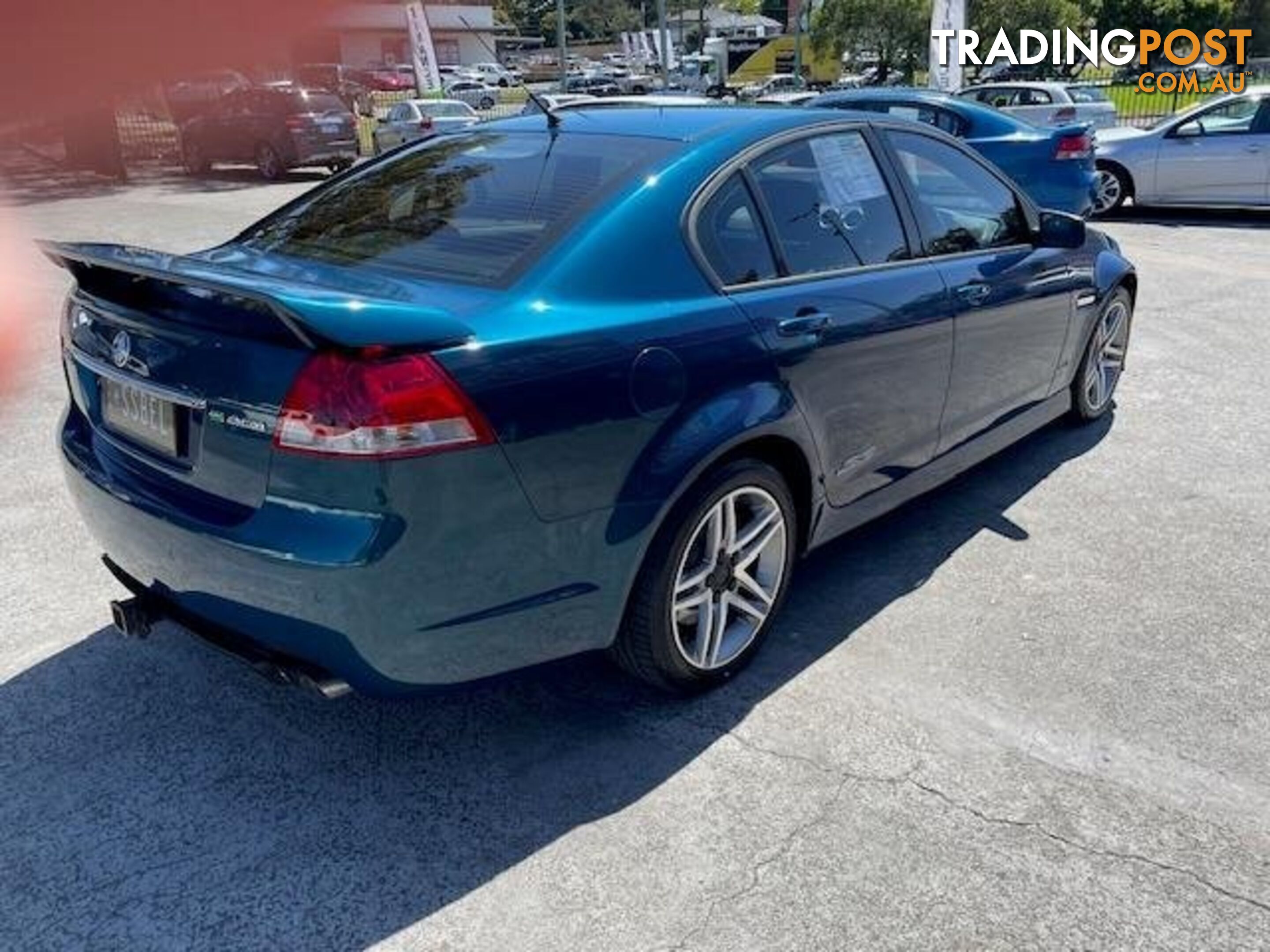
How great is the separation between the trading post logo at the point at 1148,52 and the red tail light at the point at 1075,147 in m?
21.8

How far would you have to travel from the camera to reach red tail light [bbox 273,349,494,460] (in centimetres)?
223

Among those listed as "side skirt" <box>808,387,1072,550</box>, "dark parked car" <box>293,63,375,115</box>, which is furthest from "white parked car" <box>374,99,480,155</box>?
"dark parked car" <box>293,63,375,115</box>

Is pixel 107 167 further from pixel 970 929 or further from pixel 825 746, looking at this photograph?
pixel 825 746

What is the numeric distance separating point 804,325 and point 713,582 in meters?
0.83

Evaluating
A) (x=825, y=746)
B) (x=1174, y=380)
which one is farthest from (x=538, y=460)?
(x=1174, y=380)

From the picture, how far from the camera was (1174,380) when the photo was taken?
610 centimetres

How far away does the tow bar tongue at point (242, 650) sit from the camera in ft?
7.95

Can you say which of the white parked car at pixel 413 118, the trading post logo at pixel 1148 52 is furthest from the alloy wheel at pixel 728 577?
the trading post logo at pixel 1148 52

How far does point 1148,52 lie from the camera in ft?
139

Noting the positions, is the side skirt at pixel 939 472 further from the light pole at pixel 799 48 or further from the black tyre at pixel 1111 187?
the light pole at pixel 799 48

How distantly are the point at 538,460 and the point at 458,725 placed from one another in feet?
3.18

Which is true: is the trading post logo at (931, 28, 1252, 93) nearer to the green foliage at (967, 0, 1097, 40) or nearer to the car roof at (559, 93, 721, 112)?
the green foliage at (967, 0, 1097, 40)

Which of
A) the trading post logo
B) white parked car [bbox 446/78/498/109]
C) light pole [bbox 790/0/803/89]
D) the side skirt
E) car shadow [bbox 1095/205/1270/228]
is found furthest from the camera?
light pole [bbox 790/0/803/89]

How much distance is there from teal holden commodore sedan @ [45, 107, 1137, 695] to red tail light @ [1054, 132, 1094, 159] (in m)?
7.81
